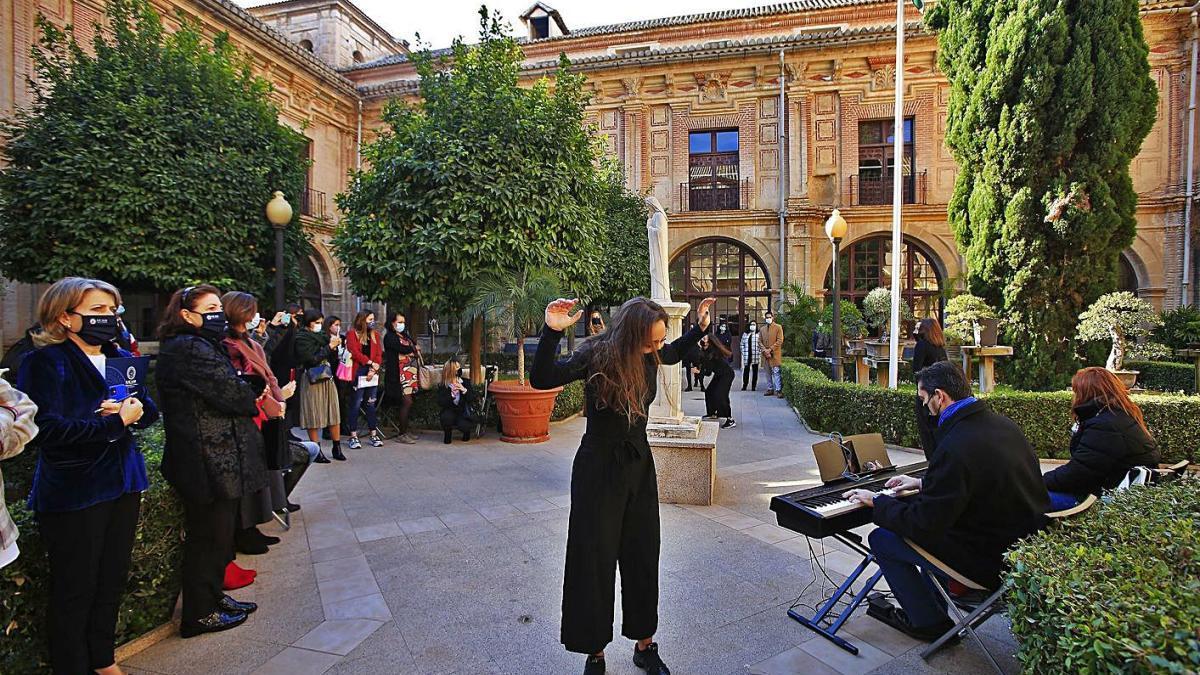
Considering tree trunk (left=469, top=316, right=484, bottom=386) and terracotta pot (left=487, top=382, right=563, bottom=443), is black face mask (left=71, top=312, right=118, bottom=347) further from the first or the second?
tree trunk (left=469, top=316, right=484, bottom=386)

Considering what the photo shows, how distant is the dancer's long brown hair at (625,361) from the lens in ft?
8.23

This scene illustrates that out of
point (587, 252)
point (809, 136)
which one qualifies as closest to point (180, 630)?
point (587, 252)

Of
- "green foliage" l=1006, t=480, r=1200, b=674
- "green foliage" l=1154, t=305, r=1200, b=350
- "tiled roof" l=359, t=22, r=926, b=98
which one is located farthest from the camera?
"tiled roof" l=359, t=22, r=926, b=98

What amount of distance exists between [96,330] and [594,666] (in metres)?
2.53

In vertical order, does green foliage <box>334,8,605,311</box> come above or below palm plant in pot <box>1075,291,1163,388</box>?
above

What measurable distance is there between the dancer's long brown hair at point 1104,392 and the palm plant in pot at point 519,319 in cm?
582

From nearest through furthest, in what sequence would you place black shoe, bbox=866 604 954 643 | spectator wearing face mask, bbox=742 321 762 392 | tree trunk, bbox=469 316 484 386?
black shoe, bbox=866 604 954 643, tree trunk, bbox=469 316 484 386, spectator wearing face mask, bbox=742 321 762 392

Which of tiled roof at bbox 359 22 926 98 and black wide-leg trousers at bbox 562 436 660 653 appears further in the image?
tiled roof at bbox 359 22 926 98

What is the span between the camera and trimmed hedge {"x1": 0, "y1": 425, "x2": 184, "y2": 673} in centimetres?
229

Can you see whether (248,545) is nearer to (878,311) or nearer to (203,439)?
(203,439)

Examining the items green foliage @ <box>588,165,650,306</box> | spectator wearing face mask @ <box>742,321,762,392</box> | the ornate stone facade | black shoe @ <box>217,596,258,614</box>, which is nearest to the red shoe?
black shoe @ <box>217,596,258,614</box>

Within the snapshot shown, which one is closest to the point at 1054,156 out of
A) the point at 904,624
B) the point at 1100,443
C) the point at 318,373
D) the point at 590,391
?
the point at 1100,443

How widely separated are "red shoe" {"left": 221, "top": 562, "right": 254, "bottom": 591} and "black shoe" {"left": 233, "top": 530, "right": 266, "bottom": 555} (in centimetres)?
45

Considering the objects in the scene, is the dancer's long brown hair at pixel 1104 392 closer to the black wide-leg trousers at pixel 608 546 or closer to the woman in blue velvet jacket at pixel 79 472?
the black wide-leg trousers at pixel 608 546
